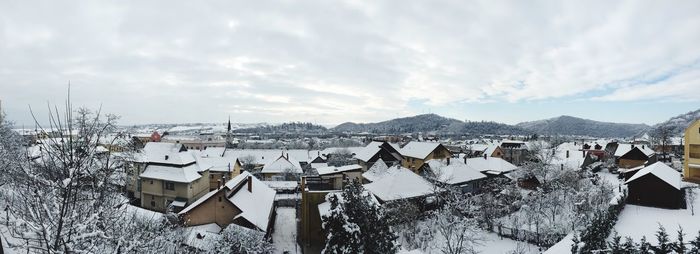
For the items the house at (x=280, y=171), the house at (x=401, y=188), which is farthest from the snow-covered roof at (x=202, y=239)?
the house at (x=280, y=171)

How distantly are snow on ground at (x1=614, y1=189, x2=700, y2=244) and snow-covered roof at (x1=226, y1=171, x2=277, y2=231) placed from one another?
793 inches

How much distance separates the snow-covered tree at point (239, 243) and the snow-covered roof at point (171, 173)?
17.5 m

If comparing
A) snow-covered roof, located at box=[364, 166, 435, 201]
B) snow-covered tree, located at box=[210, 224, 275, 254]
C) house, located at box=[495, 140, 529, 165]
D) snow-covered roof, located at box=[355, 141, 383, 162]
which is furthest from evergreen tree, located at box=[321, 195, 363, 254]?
house, located at box=[495, 140, 529, 165]

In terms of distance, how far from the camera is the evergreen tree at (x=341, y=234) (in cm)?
1506

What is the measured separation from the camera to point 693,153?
31.2 m

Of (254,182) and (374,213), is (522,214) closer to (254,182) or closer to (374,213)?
(374,213)

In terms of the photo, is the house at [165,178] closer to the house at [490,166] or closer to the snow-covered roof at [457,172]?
the snow-covered roof at [457,172]

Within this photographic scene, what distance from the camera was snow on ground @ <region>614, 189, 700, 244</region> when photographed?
15320 millimetres

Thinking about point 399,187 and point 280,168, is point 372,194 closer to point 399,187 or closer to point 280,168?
point 399,187

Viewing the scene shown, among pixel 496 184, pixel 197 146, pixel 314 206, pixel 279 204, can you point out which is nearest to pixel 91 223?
pixel 314 206

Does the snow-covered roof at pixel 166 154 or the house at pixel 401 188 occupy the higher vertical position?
the snow-covered roof at pixel 166 154

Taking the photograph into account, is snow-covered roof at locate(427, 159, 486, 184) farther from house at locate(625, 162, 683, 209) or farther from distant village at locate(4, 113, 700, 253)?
house at locate(625, 162, 683, 209)

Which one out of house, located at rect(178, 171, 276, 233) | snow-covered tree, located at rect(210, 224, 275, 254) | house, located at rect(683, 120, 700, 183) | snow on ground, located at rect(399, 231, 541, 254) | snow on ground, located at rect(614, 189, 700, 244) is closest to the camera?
snow on ground, located at rect(614, 189, 700, 244)

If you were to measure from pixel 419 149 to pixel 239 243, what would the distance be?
122 feet
